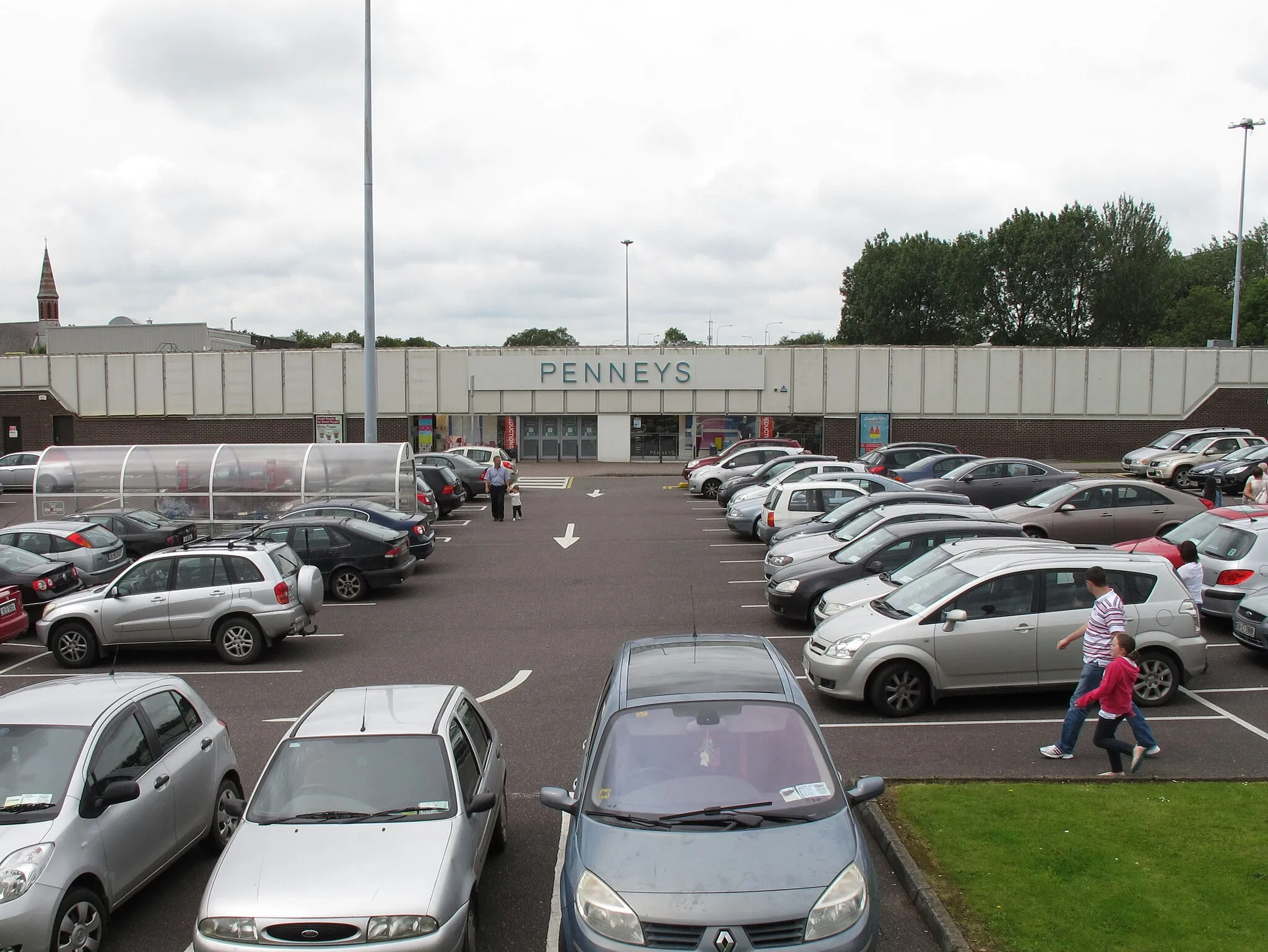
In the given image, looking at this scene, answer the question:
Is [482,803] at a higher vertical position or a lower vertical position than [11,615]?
higher

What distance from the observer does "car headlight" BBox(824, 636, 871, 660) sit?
409 inches

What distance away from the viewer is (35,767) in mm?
6285

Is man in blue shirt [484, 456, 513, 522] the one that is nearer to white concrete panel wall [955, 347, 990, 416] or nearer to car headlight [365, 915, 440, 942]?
car headlight [365, 915, 440, 942]

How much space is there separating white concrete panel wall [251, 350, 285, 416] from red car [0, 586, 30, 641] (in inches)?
1373

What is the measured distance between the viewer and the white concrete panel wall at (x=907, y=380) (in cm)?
4628

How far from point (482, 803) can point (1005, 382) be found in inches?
1726

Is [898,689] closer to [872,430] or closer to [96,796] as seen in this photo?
[96,796]

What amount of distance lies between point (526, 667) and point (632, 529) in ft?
43.2

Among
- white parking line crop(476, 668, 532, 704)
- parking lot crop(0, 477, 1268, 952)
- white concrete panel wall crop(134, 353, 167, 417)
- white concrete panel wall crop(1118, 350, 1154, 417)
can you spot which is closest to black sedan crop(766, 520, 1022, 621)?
parking lot crop(0, 477, 1268, 952)

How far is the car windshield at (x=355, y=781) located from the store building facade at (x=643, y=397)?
39978 mm

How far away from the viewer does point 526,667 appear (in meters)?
12.7

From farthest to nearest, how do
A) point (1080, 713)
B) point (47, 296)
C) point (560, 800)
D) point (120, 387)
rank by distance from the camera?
point (47, 296) → point (120, 387) → point (1080, 713) → point (560, 800)

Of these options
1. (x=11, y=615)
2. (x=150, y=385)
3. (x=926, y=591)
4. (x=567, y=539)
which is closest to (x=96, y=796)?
(x=926, y=591)

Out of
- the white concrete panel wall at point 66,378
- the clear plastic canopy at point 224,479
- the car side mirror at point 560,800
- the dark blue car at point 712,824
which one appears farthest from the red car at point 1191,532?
the white concrete panel wall at point 66,378
